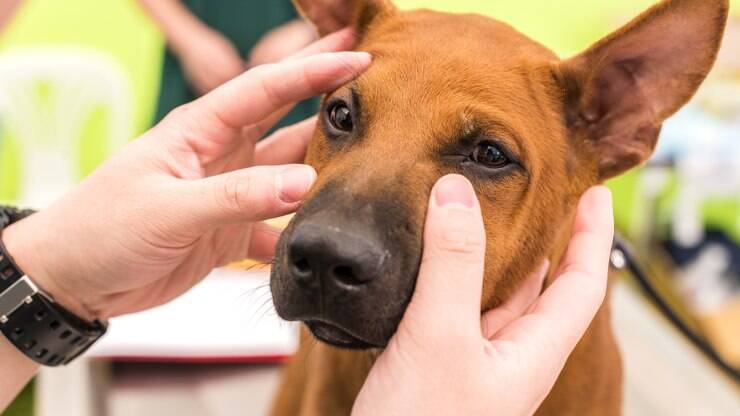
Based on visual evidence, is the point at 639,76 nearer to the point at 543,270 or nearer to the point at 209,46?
the point at 543,270

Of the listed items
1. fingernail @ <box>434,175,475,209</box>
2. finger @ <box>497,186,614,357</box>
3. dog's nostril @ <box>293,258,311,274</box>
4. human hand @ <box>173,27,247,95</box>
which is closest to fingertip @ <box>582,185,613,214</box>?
finger @ <box>497,186,614,357</box>

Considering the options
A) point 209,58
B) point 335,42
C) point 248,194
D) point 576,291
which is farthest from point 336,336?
point 209,58

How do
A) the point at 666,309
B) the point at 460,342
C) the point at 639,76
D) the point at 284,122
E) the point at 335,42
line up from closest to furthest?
the point at 460,342 < the point at 639,76 < the point at 335,42 < the point at 666,309 < the point at 284,122

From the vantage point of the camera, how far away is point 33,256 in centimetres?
134

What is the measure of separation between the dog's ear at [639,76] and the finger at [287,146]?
1.82 feet

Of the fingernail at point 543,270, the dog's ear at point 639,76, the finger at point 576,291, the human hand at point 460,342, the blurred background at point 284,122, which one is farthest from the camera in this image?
the blurred background at point 284,122

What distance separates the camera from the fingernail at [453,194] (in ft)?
3.47

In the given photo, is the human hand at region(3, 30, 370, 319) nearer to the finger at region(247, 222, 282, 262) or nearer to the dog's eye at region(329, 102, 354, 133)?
the dog's eye at region(329, 102, 354, 133)

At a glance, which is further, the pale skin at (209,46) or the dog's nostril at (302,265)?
the pale skin at (209,46)

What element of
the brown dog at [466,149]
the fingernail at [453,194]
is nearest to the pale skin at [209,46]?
the brown dog at [466,149]

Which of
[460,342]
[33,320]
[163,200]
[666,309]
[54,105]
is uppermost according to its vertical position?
[163,200]

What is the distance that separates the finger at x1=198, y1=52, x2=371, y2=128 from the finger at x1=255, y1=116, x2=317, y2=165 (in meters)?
Answer: 0.25

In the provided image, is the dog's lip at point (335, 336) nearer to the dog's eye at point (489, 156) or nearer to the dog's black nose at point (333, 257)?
the dog's black nose at point (333, 257)

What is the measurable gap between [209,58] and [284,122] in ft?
1.18
